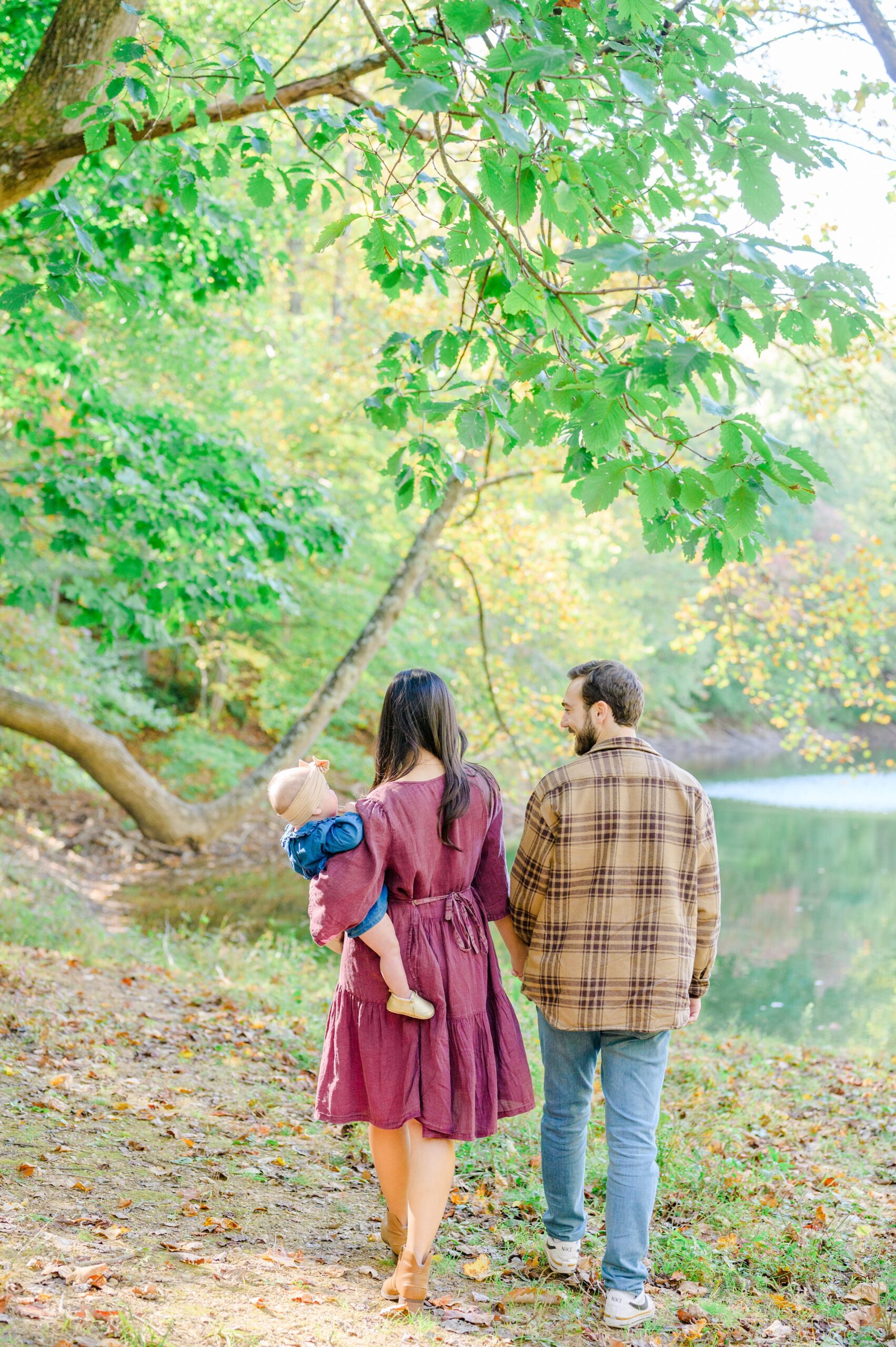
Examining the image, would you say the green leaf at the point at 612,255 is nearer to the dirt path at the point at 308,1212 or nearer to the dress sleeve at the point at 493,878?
the dress sleeve at the point at 493,878

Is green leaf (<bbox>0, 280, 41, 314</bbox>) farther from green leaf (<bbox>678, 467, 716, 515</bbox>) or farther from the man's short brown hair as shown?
green leaf (<bbox>678, 467, 716, 515</bbox>)

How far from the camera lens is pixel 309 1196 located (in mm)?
3516

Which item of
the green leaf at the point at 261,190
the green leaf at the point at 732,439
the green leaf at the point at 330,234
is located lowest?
the green leaf at the point at 732,439

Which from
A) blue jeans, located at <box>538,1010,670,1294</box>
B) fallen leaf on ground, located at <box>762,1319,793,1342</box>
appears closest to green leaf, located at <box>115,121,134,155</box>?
blue jeans, located at <box>538,1010,670,1294</box>

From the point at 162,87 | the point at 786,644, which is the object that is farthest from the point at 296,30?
the point at 786,644

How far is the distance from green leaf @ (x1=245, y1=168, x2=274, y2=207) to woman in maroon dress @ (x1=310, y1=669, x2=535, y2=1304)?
186 cm

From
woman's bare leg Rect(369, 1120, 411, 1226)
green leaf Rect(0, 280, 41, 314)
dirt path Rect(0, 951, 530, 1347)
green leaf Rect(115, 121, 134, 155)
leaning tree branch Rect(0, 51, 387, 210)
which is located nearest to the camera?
dirt path Rect(0, 951, 530, 1347)

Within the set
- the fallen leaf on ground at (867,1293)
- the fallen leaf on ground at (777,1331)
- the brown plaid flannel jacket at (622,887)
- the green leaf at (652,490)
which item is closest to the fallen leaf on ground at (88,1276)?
the brown plaid flannel jacket at (622,887)

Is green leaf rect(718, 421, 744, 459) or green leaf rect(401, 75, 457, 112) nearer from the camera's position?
green leaf rect(401, 75, 457, 112)

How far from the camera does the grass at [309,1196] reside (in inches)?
105

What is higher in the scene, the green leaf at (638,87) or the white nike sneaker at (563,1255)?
the green leaf at (638,87)

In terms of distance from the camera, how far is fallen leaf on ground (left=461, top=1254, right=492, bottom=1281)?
3.03m

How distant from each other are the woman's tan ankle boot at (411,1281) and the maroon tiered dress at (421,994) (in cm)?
34

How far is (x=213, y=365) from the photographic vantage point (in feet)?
30.9
